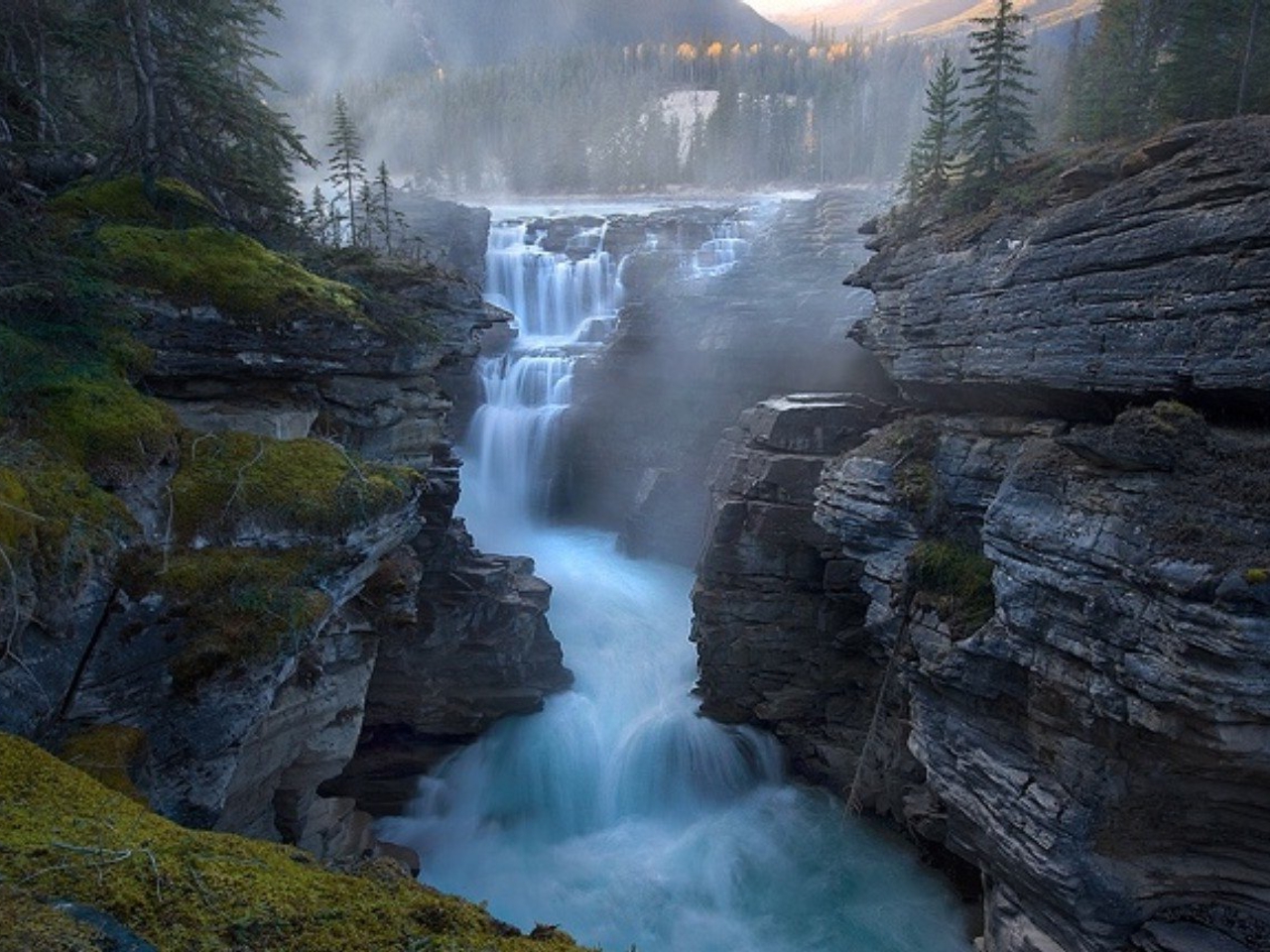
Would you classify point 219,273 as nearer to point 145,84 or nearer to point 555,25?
point 145,84

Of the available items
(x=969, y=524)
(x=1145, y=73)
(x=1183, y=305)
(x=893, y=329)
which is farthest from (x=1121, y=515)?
→ (x=1145, y=73)

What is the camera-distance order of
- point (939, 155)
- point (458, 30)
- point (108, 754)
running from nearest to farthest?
point (108, 754)
point (939, 155)
point (458, 30)

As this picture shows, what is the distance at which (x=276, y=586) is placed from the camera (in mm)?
8133

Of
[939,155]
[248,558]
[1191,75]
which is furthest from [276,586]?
[1191,75]

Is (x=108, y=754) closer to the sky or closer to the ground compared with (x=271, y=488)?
closer to the ground

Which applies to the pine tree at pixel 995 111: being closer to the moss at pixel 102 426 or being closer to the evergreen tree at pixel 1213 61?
the evergreen tree at pixel 1213 61

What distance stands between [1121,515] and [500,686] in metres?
13.1

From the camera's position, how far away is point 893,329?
1603 cm

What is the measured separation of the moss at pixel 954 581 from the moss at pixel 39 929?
1159 centimetres

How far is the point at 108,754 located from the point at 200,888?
14.2 ft

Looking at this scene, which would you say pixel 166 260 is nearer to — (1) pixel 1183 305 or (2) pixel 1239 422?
(1) pixel 1183 305

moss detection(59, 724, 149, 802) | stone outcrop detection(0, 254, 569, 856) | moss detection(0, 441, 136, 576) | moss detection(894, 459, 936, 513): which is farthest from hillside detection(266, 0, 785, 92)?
moss detection(59, 724, 149, 802)

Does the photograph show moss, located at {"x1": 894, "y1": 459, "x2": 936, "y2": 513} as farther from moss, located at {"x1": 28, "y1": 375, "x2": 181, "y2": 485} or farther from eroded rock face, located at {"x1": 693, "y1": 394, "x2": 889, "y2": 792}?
moss, located at {"x1": 28, "y1": 375, "x2": 181, "y2": 485}

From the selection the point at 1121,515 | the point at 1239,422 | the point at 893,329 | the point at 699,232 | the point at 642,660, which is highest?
the point at 699,232
